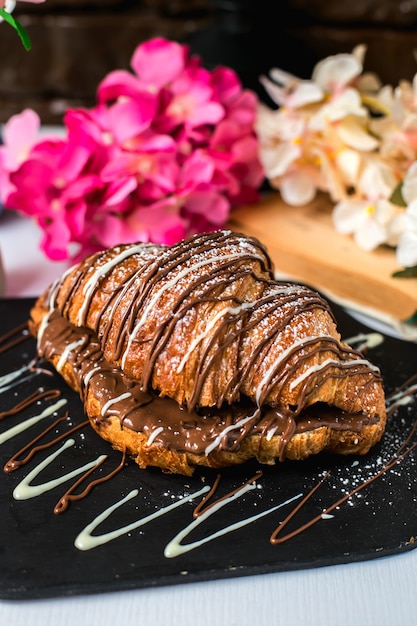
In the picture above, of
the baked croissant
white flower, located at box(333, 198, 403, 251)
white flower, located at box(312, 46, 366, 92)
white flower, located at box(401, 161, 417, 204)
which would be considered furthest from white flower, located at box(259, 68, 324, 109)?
the baked croissant

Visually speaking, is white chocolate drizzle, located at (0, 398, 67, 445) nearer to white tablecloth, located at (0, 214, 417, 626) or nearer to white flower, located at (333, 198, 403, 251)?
white tablecloth, located at (0, 214, 417, 626)

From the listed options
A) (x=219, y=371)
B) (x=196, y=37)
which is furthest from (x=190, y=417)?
(x=196, y=37)

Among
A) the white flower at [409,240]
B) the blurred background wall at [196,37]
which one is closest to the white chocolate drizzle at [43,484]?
the white flower at [409,240]

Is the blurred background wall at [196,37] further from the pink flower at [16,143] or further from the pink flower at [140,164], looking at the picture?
the pink flower at [16,143]

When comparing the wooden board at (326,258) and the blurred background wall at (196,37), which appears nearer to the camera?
the wooden board at (326,258)

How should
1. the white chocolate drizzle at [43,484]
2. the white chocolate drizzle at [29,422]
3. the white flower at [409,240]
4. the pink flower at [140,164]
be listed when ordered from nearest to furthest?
the white chocolate drizzle at [43,484], the white chocolate drizzle at [29,422], the white flower at [409,240], the pink flower at [140,164]

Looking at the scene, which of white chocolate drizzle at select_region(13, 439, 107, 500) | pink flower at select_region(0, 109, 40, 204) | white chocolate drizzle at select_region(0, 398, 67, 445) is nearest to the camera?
white chocolate drizzle at select_region(13, 439, 107, 500)

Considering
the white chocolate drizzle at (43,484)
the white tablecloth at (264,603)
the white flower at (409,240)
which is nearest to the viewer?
the white tablecloth at (264,603)
